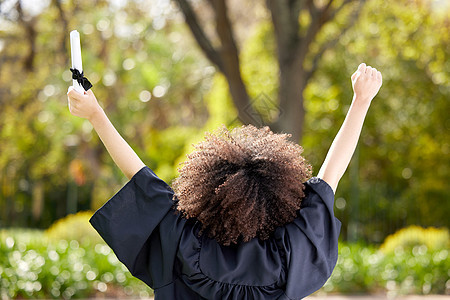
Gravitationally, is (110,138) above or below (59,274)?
above

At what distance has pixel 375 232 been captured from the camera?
12.0 metres

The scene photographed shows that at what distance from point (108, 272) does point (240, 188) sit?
534cm

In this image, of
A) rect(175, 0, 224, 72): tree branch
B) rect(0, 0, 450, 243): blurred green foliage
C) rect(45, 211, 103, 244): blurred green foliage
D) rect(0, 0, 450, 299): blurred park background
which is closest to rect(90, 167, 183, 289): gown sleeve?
rect(0, 0, 450, 299): blurred park background

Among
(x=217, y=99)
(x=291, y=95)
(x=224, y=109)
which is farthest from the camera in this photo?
(x=217, y=99)

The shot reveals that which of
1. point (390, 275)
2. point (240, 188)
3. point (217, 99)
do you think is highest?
point (240, 188)

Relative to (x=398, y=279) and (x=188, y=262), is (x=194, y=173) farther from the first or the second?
(x=398, y=279)

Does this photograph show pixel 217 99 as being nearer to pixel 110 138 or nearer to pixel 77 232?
pixel 77 232

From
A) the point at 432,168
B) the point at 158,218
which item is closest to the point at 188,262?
the point at 158,218

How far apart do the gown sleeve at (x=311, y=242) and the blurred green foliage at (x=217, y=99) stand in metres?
7.87

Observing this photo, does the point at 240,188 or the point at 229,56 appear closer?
the point at 240,188

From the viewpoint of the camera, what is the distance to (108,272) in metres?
6.71

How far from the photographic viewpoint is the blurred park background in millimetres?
7223

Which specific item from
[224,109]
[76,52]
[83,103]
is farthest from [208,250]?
[224,109]

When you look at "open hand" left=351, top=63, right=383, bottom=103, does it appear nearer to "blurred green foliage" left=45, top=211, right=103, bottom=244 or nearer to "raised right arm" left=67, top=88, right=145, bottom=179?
"raised right arm" left=67, top=88, right=145, bottom=179
